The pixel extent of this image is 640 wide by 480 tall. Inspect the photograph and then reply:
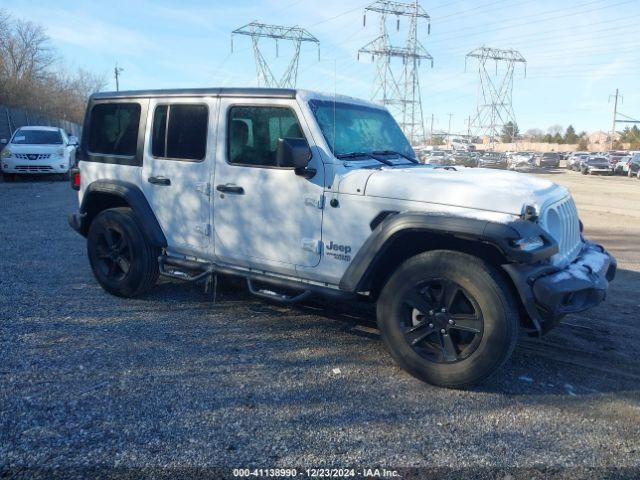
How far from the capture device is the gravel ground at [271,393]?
3.02 m

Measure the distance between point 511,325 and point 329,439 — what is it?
1352mm

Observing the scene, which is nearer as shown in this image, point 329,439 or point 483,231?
point 329,439

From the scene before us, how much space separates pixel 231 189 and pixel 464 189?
1.98 metres

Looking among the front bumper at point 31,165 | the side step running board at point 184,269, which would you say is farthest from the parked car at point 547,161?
the side step running board at point 184,269

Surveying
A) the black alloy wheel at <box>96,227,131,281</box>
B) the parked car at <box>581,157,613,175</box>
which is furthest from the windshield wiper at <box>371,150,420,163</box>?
the parked car at <box>581,157,613,175</box>

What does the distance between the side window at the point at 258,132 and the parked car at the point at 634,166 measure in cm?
3786

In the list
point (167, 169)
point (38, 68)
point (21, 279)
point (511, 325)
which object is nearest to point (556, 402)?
point (511, 325)

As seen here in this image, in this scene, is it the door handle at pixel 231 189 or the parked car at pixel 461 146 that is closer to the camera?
the door handle at pixel 231 189

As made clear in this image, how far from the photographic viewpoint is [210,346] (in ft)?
14.7

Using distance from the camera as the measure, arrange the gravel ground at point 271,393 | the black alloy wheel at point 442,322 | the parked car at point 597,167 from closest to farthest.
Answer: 1. the gravel ground at point 271,393
2. the black alloy wheel at point 442,322
3. the parked car at point 597,167

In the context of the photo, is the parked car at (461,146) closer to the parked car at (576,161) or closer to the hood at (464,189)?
the parked car at (576,161)

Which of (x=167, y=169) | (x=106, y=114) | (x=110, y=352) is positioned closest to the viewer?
(x=110, y=352)

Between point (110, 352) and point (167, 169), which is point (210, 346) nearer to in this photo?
point (110, 352)

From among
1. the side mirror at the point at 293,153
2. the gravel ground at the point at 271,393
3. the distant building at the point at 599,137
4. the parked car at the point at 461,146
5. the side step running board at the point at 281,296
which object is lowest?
the gravel ground at the point at 271,393
